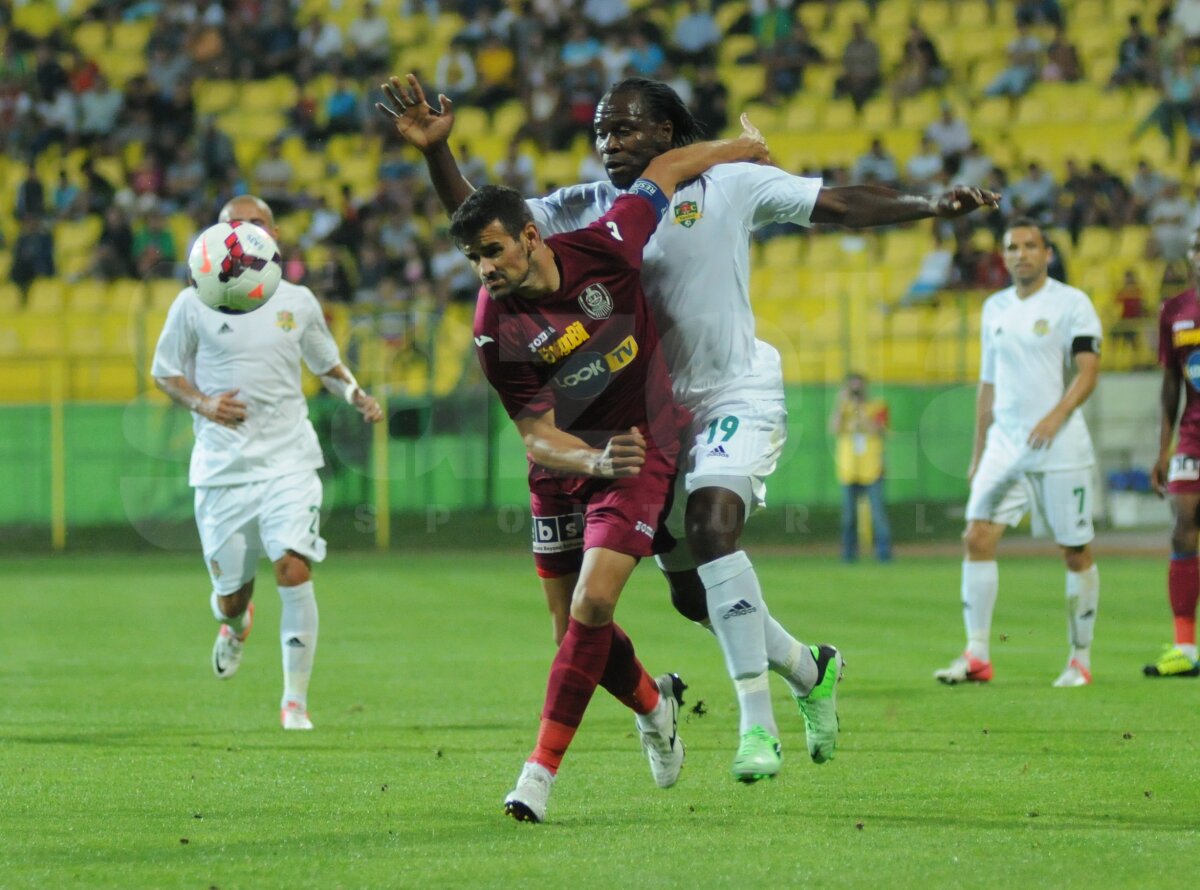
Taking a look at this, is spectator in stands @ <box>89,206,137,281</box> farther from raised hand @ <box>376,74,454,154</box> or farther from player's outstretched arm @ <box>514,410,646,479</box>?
player's outstretched arm @ <box>514,410,646,479</box>

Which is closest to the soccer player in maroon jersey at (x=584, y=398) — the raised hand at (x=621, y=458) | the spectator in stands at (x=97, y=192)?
the raised hand at (x=621, y=458)

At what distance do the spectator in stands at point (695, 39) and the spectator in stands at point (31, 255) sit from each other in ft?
32.8

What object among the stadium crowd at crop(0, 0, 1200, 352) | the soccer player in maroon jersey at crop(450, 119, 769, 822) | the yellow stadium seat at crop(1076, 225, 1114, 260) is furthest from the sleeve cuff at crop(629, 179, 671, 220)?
the yellow stadium seat at crop(1076, 225, 1114, 260)

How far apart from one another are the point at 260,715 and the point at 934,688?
3.56m

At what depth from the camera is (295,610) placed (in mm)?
8719

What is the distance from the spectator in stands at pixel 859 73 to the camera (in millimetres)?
27469

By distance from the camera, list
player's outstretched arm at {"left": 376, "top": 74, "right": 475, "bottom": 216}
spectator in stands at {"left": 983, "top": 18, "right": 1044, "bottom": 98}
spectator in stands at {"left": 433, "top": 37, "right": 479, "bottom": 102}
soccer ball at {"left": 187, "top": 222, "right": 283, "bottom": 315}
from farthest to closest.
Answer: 1. spectator in stands at {"left": 433, "top": 37, "right": 479, "bottom": 102}
2. spectator in stands at {"left": 983, "top": 18, "right": 1044, "bottom": 98}
3. soccer ball at {"left": 187, "top": 222, "right": 283, "bottom": 315}
4. player's outstretched arm at {"left": 376, "top": 74, "right": 475, "bottom": 216}

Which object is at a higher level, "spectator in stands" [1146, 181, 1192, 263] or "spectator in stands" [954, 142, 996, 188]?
"spectator in stands" [954, 142, 996, 188]

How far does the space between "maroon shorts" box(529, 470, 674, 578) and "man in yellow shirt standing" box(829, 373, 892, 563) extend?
47.6 ft

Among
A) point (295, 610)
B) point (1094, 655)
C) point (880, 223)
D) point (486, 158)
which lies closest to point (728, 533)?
point (880, 223)

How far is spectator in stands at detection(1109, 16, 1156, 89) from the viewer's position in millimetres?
26922

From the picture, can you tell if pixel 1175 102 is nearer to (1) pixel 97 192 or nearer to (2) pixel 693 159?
(1) pixel 97 192

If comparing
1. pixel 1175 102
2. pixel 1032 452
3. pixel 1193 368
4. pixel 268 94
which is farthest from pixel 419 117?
pixel 268 94

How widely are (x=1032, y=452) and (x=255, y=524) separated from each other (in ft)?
14.0
